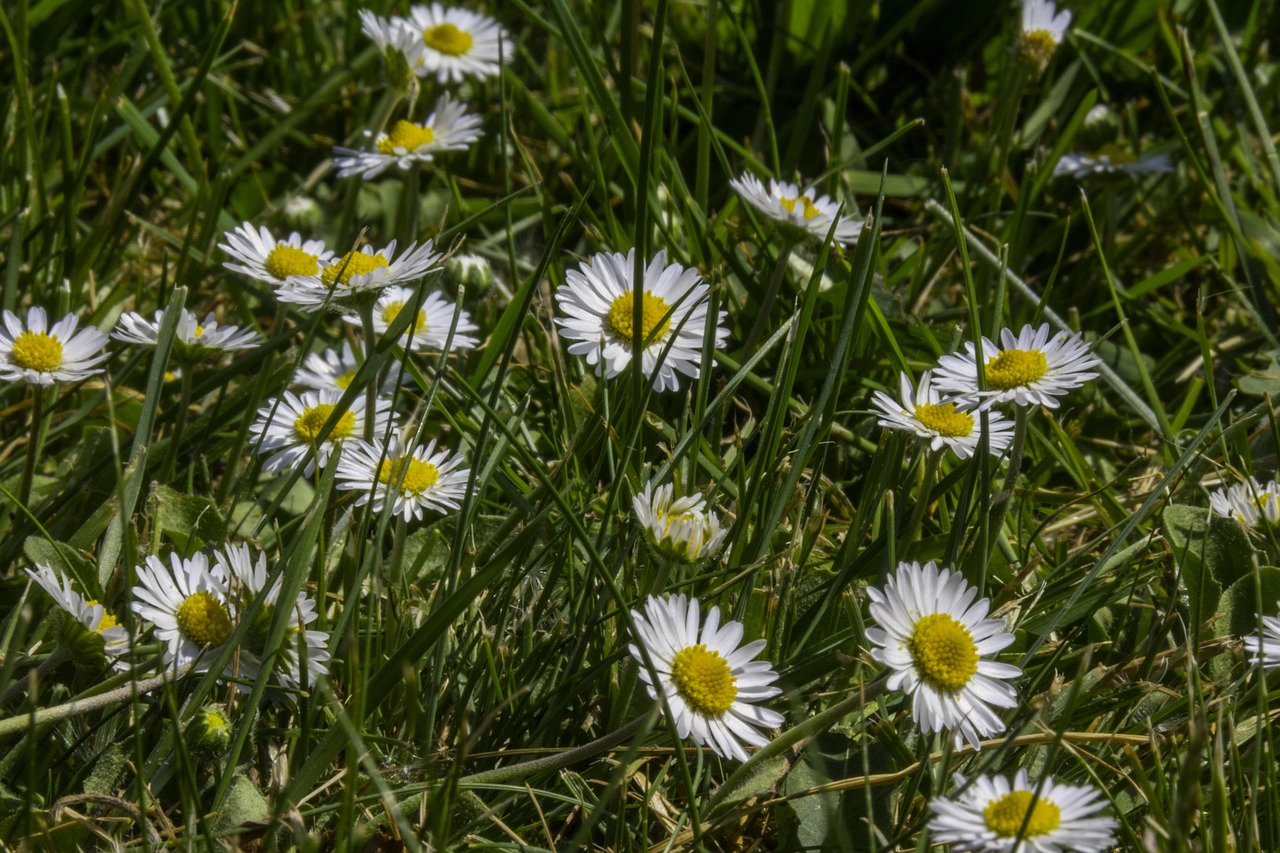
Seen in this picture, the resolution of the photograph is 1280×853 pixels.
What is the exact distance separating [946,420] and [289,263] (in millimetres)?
934

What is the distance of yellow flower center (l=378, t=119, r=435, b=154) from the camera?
7.48 feet

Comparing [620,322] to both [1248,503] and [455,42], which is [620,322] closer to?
[1248,503]

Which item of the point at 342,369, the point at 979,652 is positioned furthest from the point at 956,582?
the point at 342,369

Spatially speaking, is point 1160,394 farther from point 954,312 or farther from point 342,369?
point 342,369

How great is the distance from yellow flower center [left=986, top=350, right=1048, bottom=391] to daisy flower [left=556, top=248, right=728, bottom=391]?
1.20 ft

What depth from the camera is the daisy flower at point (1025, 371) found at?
156 cm

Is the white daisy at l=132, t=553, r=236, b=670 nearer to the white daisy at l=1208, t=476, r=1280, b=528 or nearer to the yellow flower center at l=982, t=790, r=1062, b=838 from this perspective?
the yellow flower center at l=982, t=790, r=1062, b=838

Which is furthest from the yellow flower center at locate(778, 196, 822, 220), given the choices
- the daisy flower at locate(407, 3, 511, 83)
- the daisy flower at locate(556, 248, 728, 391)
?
the daisy flower at locate(407, 3, 511, 83)

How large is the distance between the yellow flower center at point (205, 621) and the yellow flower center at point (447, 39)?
1.74m

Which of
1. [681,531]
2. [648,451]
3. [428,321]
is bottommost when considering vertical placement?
[681,531]

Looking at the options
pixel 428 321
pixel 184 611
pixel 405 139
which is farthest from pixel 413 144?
pixel 184 611

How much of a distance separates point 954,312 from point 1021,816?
1.39m

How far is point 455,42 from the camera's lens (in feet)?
9.21

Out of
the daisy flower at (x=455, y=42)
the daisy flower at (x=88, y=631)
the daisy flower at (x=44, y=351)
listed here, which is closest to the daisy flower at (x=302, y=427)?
the daisy flower at (x=44, y=351)
